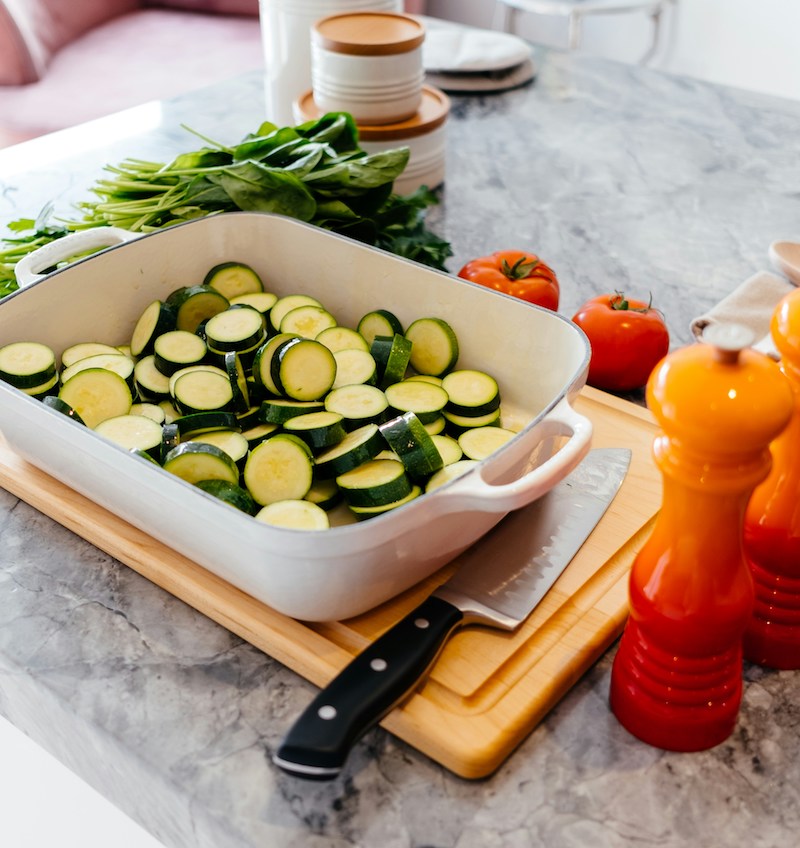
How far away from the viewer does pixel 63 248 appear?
1173 millimetres

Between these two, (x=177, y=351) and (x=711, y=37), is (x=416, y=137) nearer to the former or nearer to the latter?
(x=177, y=351)

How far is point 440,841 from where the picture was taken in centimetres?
72

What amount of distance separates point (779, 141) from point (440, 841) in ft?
5.18

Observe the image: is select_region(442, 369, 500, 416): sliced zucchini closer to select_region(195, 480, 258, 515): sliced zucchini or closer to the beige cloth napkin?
select_region(195, 480, 258, 515): sliced zucchini

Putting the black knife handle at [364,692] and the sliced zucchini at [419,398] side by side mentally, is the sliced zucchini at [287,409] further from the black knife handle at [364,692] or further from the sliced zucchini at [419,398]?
the black knife handle at [364,692]

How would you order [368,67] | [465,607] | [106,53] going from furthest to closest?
[106,53], [368,67], [465,607]

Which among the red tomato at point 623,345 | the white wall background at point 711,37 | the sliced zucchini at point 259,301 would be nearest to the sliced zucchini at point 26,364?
the sliced zucchini at point 259,301

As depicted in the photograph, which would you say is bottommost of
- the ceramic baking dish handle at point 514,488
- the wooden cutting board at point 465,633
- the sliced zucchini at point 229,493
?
the wooden cutting board at point 465,633

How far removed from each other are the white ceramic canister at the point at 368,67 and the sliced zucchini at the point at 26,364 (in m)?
0.76

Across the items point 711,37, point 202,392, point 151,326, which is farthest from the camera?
point 711,37

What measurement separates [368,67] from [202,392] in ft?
2.50

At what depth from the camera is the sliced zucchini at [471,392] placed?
1.03 m

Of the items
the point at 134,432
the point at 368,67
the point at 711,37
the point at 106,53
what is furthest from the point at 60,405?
the point at 711,37

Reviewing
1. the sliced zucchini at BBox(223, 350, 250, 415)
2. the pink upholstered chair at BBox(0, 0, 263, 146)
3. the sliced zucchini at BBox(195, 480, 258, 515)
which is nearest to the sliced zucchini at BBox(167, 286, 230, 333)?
the sliced zucchini at BBox(223, 350, 250, 415)
